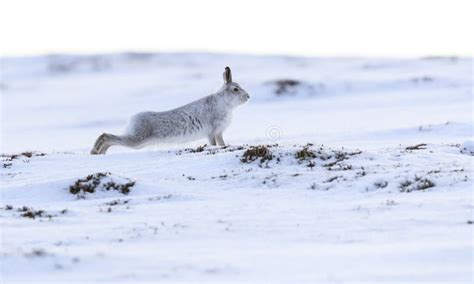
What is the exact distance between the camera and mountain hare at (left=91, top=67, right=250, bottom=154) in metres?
15.9

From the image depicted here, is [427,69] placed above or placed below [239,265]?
above

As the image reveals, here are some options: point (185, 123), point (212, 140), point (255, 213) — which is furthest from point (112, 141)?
point (255, 213)

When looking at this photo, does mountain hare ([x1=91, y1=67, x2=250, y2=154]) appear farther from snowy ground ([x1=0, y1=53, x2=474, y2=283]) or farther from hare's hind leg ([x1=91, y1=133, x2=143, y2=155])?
snowy ground ([x1=0, y1=53, x2=474, y2=283])

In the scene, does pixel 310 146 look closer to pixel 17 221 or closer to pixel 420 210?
pixel 420 210

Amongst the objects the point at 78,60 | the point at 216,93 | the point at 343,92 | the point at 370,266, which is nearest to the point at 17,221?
the point at 370,266

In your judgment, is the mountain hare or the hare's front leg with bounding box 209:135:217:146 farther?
the hare's front leg with bounding box 209:135:217:146

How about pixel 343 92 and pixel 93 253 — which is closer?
pixel 93 253

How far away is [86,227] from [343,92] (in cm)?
2787

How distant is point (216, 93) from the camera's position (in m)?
17.5

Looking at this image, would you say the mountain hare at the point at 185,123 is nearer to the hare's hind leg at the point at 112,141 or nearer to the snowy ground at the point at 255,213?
the hare's hind leg at the point at 112,141

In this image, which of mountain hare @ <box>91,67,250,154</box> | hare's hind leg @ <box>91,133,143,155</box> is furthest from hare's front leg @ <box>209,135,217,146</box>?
hare's hind leg @ <box>91,133,143,155</box>

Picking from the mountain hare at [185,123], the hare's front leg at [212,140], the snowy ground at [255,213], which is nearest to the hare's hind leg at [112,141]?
the mountain hare at [185,123]

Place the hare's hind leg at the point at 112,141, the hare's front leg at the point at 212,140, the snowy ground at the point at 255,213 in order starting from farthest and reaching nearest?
the hare's front leg at the point at 212,140, the hare's hind leg at the point at 112,141, the snowy ground at the point at 255,213

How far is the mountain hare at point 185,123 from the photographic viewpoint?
1588 cm
